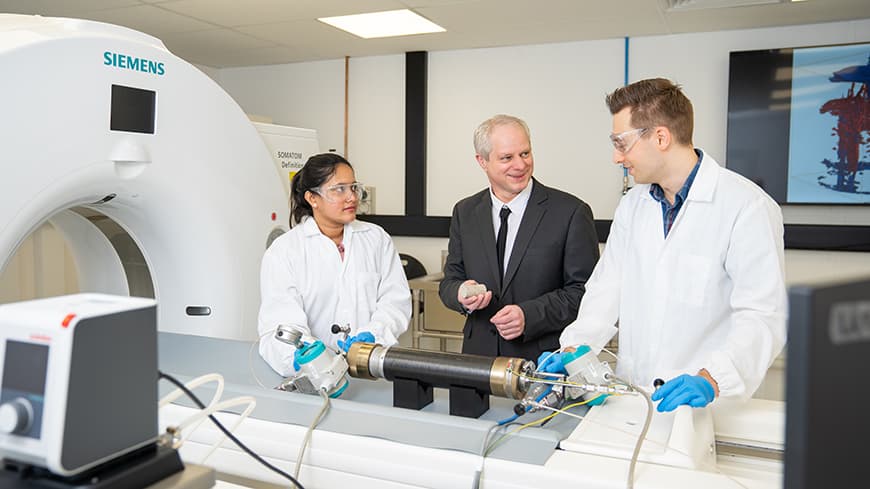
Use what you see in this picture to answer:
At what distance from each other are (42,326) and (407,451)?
1.71ft

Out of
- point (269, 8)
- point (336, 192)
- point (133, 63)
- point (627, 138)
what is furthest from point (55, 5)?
point (627, 138)

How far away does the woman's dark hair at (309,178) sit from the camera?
1.81 meters

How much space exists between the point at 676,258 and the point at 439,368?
0.64 meters

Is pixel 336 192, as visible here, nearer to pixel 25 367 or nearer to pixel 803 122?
pixel 25 367

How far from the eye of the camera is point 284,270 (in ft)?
5.57

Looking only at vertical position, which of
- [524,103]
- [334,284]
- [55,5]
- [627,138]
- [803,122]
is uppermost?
[55,5]

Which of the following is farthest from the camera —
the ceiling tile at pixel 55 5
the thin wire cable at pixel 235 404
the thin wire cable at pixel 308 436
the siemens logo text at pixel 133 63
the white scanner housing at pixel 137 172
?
the ceiling tile at pixel 55 5

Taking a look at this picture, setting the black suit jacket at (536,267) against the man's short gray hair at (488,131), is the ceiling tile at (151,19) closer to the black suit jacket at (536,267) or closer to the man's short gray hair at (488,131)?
the man's short gray hair at (488,131)

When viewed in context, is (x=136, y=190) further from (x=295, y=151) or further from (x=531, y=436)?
(x=531, y=436)

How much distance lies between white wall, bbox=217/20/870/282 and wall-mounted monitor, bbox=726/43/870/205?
0.10m

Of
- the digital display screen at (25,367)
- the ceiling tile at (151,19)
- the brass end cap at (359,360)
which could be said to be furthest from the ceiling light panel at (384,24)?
the digital display screen at (25,367)

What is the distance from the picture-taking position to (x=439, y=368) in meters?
1.10

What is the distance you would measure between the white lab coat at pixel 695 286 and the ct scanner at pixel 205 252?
0.68 feet

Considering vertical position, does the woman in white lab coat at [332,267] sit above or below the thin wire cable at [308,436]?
above
